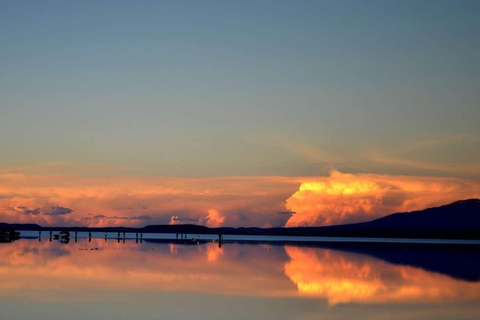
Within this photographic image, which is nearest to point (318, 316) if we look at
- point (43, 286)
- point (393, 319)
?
point (393, 319)

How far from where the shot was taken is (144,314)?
38156 millimetres

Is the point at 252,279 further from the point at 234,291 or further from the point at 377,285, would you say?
the point at 377,285

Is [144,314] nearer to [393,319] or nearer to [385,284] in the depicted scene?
[393,319]

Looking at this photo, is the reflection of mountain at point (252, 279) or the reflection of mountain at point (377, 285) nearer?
the reflection of mountain at point (377, 285)

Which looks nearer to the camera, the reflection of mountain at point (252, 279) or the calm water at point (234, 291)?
the calm water at point (234, 291)

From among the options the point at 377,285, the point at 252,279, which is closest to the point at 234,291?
the point at 252,279

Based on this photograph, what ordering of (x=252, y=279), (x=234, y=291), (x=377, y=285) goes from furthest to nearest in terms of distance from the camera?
1. (x=252, y=279)
2. (x=377, y=285)
3. (x=234, y=291)

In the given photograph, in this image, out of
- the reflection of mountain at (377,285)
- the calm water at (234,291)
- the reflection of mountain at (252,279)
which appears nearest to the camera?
the calm water at (234,291)

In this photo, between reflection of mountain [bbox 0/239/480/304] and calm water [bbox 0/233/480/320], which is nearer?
calm water [bbox 0/233/480/320]

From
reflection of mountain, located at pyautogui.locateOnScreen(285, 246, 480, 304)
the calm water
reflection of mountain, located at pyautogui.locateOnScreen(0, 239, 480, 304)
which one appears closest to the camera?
the calm water

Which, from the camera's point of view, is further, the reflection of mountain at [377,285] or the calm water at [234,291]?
the reflection of mountain at [377,285]


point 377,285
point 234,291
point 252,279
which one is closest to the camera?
point 234,291

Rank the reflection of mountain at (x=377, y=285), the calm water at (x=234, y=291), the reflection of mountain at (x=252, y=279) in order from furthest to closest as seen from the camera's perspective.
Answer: the reflection of mountain at (x=252, y=279)
the reflection of mountain at (x=377, y=285)
the calm water at (x=234, y=291)

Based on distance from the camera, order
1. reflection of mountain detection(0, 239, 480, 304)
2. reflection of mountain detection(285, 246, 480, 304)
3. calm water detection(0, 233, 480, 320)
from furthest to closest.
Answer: reflection of mountain detection(0, 239, 480, 304) → reflection of mountain detection(285, 246, 480, 304) → calm water detection(0, 233, 480, 320)
